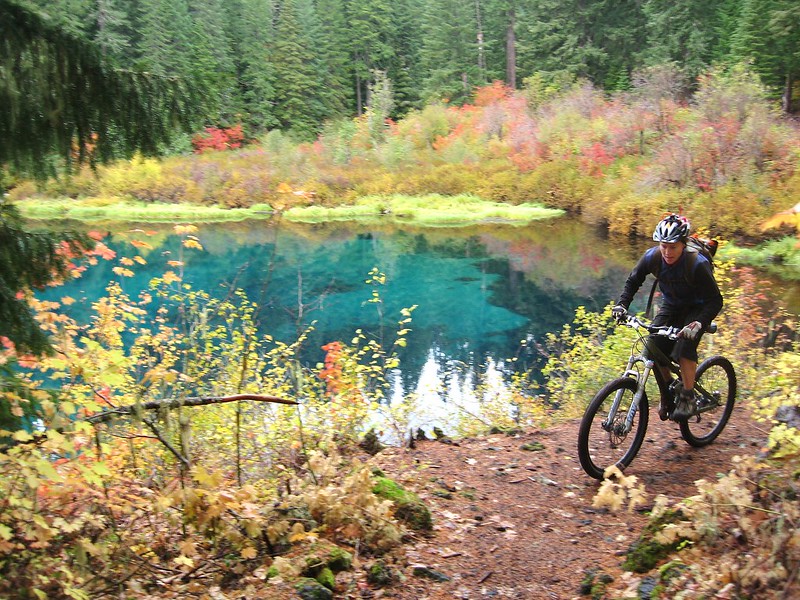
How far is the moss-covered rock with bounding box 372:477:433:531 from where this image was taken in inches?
159

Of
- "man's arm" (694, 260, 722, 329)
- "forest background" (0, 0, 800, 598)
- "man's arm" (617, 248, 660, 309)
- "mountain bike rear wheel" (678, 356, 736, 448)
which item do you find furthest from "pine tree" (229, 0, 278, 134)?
"man's arm" (694, 260, 722, 329)

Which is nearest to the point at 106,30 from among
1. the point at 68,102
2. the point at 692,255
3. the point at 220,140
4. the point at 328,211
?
the point at 328,211

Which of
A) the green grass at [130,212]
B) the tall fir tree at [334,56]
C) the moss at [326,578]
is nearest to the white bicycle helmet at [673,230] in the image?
the moss at [326,578]

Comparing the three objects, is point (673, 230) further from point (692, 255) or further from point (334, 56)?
point (334, 56)

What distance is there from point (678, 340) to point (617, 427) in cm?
77

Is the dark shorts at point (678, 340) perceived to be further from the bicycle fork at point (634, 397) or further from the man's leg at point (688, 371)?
the bicycle fork at point (634, 397)

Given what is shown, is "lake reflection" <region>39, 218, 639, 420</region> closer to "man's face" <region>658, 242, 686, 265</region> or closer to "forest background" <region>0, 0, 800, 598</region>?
"forest background" <region>0, 0, 800, 598</region>

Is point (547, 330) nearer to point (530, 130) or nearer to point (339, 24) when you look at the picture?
point (530, 130)

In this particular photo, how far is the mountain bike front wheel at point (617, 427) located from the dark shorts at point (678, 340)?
14.5 inches

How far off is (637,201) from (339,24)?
3603 centimetres

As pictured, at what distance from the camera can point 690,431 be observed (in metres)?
5.29

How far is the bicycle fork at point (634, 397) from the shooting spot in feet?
15.0

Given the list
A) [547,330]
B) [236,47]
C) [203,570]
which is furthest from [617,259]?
[236,47]

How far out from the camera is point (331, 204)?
34.3 metres
